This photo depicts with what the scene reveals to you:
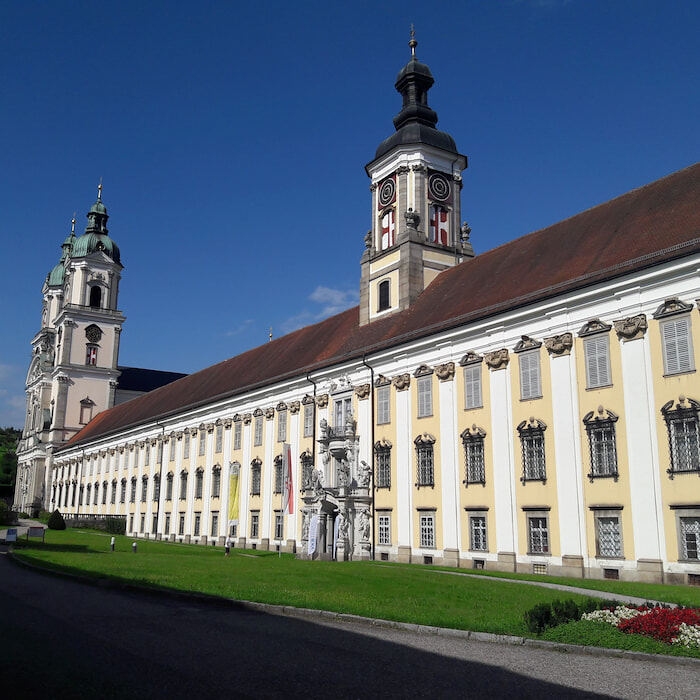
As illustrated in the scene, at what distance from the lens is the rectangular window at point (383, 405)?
130ft

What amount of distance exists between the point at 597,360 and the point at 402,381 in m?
11.6

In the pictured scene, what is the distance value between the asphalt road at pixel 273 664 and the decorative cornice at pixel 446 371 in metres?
21.2

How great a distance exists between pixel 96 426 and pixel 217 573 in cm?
7073

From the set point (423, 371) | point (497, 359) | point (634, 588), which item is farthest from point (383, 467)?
point (634, 588)

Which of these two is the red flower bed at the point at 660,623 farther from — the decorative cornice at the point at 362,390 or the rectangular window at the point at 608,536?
the decorative cornice at the point at 362,390

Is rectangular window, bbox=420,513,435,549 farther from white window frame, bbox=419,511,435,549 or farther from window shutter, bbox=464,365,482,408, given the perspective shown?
window shutter, bbox=464,365,482,408

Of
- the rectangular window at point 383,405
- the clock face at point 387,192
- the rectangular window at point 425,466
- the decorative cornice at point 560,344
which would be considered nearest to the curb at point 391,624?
the decorative cornice at point 560,344

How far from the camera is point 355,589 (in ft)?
67.5

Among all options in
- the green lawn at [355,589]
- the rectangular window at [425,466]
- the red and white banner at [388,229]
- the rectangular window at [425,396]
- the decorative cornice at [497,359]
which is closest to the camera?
the green lawn at [355,589]

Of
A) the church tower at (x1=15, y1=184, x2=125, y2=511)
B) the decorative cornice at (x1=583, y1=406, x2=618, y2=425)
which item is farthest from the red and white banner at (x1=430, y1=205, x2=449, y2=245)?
the church tower at (x1=15, y1=184, x2=125, y2=511)

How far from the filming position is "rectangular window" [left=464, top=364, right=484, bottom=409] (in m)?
34.1

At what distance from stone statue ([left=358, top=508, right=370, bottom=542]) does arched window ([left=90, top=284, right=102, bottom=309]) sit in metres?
70.6

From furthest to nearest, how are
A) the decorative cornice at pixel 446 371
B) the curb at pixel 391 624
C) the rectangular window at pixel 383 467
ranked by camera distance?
1. the rectangular window at pixel 383 467
2. the decorative cornice at pixel 446 371
3. the curb at pixel 391 624

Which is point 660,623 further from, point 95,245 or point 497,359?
point 95,245
